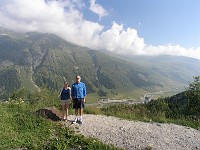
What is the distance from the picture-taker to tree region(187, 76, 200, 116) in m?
23.1

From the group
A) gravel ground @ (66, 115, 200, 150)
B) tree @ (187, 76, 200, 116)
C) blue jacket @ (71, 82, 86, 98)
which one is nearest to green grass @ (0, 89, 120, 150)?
gravel ground @ (66, 115, 200, 150)

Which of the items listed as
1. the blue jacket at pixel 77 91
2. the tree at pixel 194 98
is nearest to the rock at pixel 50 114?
the blue jacket at pixel 77 91

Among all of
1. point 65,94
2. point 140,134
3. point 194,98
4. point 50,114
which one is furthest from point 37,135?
point 194,98

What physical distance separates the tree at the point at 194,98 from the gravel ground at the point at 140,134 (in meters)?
5.74

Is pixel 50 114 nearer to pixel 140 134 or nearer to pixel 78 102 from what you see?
pixel 78 102

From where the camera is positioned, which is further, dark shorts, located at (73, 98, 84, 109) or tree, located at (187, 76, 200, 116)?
tree, located at (187, 76, 200, 116)

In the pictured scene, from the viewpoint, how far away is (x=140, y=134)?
50.0ft

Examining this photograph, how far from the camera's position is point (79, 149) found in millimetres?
12898

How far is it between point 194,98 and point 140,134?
34.3 ft

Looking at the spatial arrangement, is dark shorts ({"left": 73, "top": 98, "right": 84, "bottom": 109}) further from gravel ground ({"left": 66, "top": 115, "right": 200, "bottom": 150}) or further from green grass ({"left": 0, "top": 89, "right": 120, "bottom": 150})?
green grass ({"left": 0, "top": 89, "right": 120, "bottom": 150})

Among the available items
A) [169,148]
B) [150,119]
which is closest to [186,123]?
[150,119]

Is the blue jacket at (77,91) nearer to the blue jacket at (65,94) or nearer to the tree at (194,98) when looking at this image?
the blue jacket at (65,94)

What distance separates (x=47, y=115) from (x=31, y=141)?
4.23m

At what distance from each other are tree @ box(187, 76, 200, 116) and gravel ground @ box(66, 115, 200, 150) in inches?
226
